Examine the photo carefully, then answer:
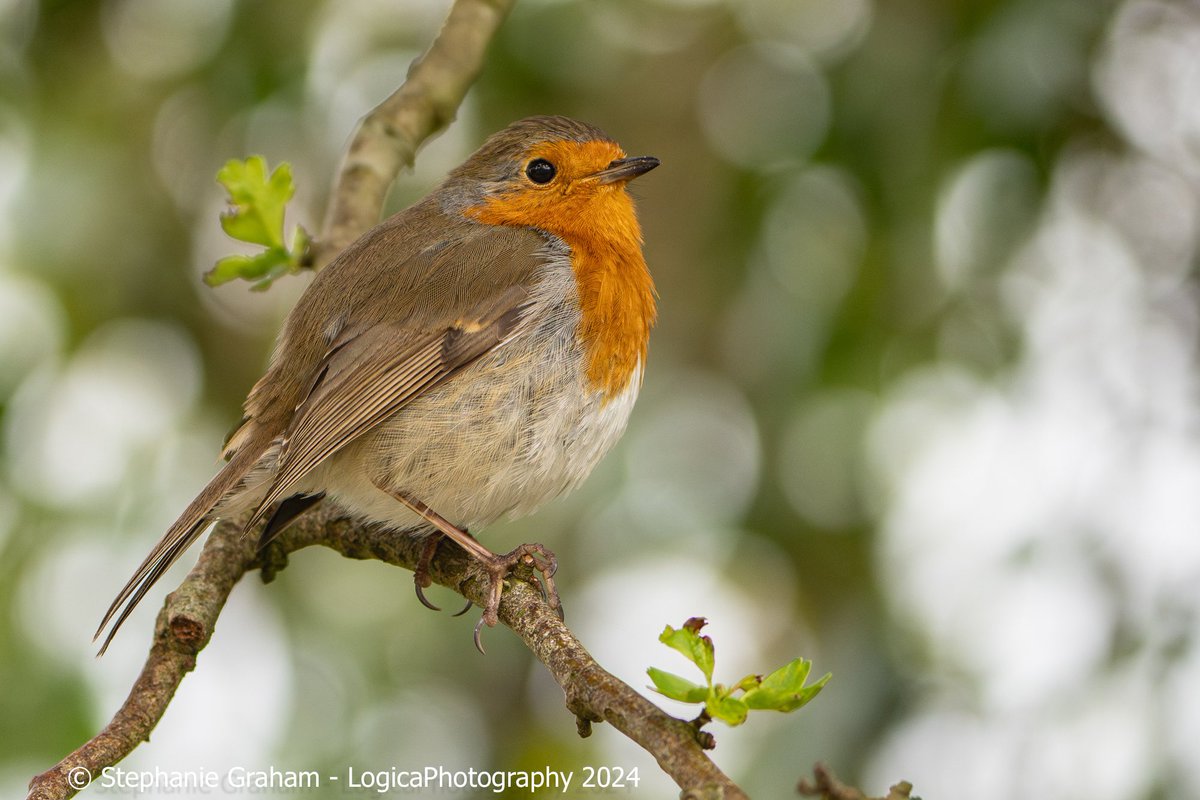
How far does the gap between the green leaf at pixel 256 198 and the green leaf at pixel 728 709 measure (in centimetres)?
177

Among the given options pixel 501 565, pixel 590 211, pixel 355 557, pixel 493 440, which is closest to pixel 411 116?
pixel 590 211

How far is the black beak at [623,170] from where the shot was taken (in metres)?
3.70

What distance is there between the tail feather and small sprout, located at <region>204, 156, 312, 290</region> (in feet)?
1.80

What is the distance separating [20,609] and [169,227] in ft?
5.09

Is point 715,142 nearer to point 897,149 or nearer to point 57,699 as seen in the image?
point 897,149

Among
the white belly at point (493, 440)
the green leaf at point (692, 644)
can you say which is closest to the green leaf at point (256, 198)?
the white belly at point (493, 440)

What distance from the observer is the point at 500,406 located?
10.5 ft

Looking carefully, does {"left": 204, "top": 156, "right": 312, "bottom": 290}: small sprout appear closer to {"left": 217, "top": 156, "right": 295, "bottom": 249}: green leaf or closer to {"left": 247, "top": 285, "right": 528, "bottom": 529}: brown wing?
{"left": 217, "top": 156, "right": 295, "bottom": 249}: green leaf

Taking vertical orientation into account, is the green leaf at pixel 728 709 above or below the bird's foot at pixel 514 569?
below

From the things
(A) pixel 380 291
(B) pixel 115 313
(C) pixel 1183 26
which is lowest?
(A) pixel 380 291

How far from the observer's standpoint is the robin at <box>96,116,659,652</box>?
3178mm

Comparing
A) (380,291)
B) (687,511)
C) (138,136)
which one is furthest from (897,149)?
(138,136)

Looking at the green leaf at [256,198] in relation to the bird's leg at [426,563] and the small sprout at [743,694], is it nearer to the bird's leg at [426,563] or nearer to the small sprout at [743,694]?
the bird's leg at [426,563]

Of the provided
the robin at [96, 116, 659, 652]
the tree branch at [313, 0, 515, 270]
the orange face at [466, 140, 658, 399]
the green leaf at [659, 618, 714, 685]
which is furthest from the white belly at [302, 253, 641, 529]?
the green leaf at [659, 618, 714, 685]
